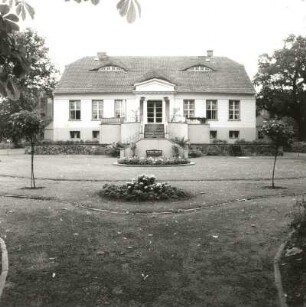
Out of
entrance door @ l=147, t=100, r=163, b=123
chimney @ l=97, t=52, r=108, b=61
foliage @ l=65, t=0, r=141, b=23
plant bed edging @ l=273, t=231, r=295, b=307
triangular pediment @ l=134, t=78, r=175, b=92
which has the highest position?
chimney @ l=97, t=52, r=108, b=61

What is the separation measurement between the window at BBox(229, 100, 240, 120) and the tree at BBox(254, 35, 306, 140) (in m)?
4.86

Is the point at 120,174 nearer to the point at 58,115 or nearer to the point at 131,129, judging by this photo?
the point at 131,129

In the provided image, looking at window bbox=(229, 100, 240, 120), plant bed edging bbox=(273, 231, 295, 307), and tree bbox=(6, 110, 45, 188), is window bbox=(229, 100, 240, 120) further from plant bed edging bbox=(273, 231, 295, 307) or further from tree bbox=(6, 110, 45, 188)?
plant bed edging bbox=(273, 231, 295, 307)

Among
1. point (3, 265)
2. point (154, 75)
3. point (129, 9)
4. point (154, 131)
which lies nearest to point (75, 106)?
point (154, 75)

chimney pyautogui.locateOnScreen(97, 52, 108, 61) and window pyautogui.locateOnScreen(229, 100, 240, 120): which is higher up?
chimney pyautogui.locateOnScreen(97, 52, 108, 61)

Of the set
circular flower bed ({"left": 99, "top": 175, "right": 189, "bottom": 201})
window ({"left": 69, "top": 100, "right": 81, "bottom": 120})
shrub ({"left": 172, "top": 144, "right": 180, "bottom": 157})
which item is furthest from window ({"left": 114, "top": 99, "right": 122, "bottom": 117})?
circular flower bed ({"left": 99, "top": 175, "right": 189, "bottom": 201})

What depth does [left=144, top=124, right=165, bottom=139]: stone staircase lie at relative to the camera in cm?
3772

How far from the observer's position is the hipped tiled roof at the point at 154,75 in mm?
42875

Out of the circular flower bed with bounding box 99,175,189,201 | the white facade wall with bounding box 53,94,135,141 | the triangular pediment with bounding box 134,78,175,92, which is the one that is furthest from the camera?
the white facade wall with bounding box 53,94,135,141

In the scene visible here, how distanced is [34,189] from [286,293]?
1206 cm

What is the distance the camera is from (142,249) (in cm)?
853

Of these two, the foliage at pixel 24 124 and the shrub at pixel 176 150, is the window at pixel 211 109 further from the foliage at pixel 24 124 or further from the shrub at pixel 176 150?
the foliage at pixel 24 124

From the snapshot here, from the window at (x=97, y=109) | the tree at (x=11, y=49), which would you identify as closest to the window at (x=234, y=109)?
the window at (x=97, y=109)

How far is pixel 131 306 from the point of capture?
19.6 ft
